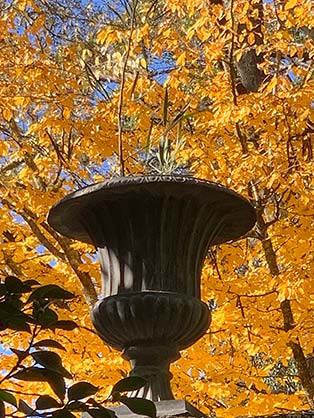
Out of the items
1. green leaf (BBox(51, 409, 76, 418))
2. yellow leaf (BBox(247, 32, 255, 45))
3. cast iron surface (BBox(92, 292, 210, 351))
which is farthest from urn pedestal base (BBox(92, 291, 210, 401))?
yellow leaf (BBox(247, 32, 255, 45))

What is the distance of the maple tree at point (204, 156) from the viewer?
13.6 ft

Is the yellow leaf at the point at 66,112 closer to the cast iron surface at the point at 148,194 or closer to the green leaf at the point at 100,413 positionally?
the cast iron surface at the point at 148,194

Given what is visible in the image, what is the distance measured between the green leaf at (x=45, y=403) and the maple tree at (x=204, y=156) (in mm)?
2966

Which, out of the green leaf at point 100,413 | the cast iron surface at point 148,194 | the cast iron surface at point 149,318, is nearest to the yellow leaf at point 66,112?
the cast iron surface at point 148,194

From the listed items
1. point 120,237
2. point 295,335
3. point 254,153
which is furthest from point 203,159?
point 120,237

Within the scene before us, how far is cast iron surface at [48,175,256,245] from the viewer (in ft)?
7.54

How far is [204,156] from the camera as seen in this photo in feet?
14.5

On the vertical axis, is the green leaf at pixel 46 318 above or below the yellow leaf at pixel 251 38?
below

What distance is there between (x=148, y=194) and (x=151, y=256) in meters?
0.21

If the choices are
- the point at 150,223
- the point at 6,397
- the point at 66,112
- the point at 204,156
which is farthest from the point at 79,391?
the point at 66,112

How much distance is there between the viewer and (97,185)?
231cm

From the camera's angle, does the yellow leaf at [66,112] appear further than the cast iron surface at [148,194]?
Yes

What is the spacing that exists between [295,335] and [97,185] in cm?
222

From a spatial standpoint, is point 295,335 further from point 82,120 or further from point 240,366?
point 82,120
